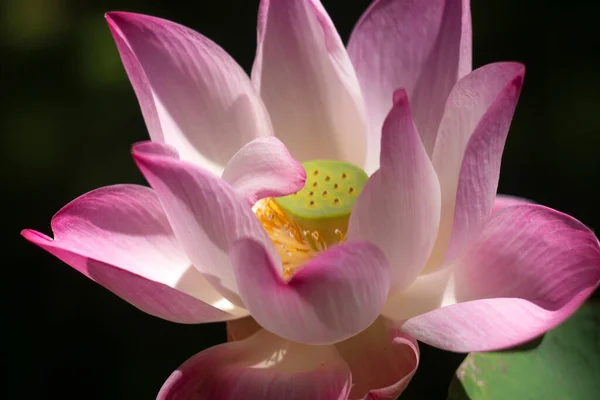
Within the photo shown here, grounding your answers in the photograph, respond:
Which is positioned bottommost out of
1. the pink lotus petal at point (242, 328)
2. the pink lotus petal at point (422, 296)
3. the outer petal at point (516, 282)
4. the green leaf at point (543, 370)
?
the green leaf at point (543, 370)

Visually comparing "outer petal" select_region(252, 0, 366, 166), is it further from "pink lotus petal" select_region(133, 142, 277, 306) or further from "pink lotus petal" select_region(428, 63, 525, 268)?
"pink lotus petal" select_region(133, 142, 277, 306)

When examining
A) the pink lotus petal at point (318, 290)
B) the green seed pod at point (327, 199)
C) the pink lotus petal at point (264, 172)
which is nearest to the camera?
the pink lotus petal at point (318, 290)

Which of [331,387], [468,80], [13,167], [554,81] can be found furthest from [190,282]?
[554,81]

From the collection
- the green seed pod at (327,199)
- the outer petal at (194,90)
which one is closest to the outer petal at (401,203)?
the green seed pod at (327,199)

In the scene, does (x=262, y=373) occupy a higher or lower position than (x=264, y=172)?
lower

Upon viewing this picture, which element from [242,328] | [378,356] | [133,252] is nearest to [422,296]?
[378,356]

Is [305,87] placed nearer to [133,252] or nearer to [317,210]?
[317,210]

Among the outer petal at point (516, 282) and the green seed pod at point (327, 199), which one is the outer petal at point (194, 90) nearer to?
the green seed pod at point (327, 199)

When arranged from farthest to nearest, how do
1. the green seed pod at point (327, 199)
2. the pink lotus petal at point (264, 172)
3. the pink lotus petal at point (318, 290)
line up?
the green seed pod at point (327, 199) → the pink lotus petal at point (264, 172) → the pink lotus petal at point (318, 290)
